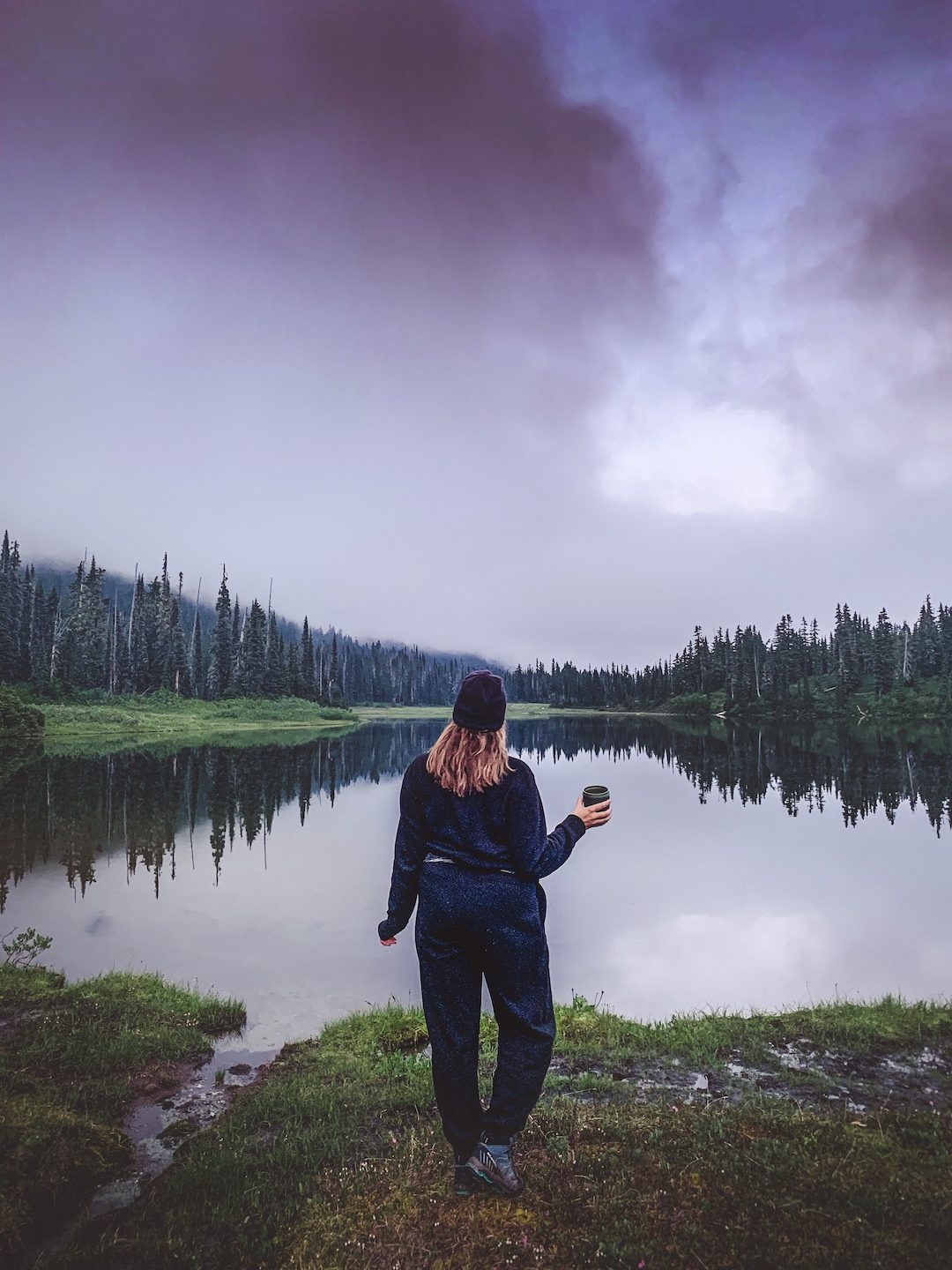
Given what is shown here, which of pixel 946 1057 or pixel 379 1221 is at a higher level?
pixel 379 1221

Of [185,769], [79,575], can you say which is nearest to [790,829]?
[185,769]

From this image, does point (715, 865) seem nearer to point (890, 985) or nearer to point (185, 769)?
point (890, 985)

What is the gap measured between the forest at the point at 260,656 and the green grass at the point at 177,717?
20.9 ft

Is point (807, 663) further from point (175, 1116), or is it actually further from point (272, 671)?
point (175, 1116)

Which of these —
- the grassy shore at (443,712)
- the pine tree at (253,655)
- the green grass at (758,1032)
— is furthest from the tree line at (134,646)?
the green grass at (758,1032)

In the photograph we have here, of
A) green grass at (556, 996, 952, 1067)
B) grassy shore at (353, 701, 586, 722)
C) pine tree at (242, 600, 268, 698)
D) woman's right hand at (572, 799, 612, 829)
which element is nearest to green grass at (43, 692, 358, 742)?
pine tree at (242, 600, 268, 698)

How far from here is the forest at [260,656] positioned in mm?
92250

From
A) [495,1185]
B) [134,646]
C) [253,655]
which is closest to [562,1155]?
[495,1185]

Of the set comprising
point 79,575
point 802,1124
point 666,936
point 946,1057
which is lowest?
point 666,936

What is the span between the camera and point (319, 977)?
10656 mm

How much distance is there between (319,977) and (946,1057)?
338 inches

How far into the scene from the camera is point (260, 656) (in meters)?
106

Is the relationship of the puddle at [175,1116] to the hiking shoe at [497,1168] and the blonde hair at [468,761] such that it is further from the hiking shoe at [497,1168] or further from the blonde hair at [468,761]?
the blonde hair at [468,761]

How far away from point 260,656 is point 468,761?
4218 inches
